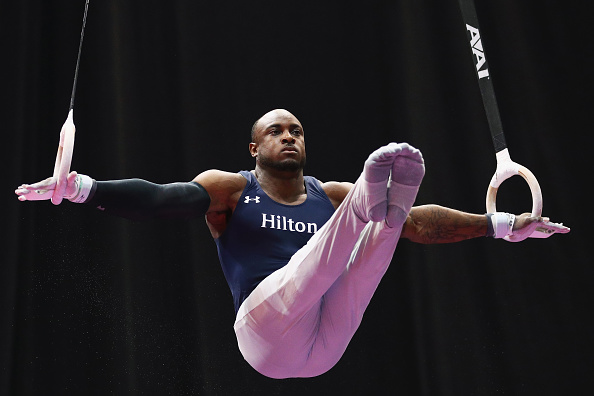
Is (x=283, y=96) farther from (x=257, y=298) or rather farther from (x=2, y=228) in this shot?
(x=257, y=298)

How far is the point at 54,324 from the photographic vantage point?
12.6ft

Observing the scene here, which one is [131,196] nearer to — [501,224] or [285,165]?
[285,165]

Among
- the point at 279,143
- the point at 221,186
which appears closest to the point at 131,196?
the point at 221,186

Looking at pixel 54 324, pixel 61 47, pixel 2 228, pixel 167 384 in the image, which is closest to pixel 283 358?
pixel 167 384

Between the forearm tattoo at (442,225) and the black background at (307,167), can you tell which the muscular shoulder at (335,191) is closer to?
the forearm tattoo at (442,225)

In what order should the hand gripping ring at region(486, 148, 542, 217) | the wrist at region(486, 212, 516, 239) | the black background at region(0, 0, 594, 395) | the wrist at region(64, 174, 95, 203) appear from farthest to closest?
1. the black background at region(0, 0, 594, 395)
2. the wrist at region(486, 212, 516, 239)
3. the hand gripping ring at region(486, 148, 542, 217)
4. the wrist at region(64, 174, 95, 203)

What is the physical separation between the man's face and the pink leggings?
0.64 m

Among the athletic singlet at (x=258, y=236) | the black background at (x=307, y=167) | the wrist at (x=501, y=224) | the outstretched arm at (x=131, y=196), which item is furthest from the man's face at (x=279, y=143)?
the black background at (x=307, y=167)

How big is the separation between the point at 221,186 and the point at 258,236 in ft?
0.84

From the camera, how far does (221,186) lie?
2.97 meters

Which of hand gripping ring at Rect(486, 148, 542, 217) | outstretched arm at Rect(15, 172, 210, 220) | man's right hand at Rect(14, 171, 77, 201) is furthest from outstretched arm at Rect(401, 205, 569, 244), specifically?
man's right hand at Rect(14, 171, 77, 201)

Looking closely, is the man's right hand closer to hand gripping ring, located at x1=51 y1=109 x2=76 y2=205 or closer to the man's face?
hand gripping ring, located at x1=51 y1=109 x2=76 y2=205

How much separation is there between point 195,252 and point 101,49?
4.26 ft

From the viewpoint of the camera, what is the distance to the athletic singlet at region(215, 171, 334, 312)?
288 centimetres
